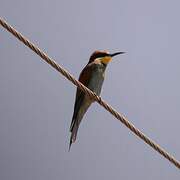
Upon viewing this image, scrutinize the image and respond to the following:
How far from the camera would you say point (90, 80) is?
4473mm

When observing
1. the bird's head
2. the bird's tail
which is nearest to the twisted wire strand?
the bird's tail

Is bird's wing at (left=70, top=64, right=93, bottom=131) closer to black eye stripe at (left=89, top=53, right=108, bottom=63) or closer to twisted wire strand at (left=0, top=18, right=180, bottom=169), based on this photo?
black eye stripe at (left=89, top=53, right=108, bottom=63)

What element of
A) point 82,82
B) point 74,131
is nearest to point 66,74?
point 74,131

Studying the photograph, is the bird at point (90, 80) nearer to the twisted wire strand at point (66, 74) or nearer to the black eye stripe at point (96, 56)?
the black eye stripe at point (96, 56)

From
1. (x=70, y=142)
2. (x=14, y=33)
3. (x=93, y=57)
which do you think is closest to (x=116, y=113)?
(x=14, y=33)

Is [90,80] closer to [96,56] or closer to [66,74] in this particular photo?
[96,56]

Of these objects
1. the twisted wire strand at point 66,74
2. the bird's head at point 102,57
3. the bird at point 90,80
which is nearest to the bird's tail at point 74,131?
the bird at point 90,80

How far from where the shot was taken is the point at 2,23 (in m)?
2.53

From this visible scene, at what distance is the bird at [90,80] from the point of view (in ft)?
14.4

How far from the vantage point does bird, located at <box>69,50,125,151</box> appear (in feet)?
14.4

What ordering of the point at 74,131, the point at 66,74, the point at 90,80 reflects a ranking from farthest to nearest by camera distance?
the point at 90,80
the point at 74,131
the point at 66,74

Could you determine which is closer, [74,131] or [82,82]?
[74,131]

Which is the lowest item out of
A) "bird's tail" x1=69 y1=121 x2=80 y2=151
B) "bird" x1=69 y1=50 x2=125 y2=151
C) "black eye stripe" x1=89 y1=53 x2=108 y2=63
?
"bird's tail" x1=69 y1=121 x2=80 y2=151

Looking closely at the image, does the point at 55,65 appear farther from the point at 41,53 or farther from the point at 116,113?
the point at 116,113
